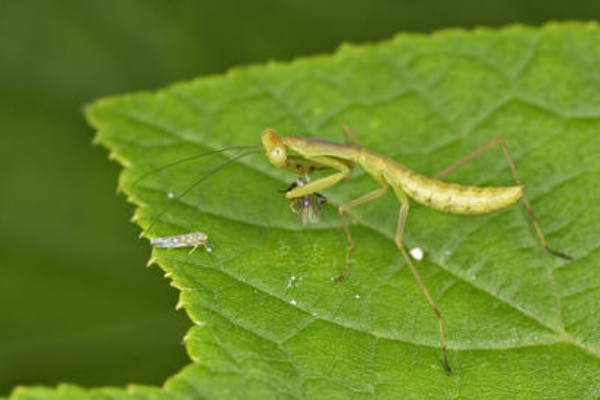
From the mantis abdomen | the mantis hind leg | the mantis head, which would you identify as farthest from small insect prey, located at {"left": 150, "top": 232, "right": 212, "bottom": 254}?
the mantis hind leg

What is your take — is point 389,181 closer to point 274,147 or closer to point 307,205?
point 307,205

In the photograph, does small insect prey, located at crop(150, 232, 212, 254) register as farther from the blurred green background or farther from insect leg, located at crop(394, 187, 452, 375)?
the blurred green background

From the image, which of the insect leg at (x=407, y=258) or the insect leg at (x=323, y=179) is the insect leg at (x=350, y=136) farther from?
the insect leg at (x=407, y=258)

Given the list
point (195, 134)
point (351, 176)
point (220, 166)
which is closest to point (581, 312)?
point (351, 176)

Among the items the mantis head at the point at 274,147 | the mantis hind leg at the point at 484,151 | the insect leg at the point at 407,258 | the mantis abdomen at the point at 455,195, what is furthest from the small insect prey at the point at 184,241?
the mantis hind leg at the point at 484,151

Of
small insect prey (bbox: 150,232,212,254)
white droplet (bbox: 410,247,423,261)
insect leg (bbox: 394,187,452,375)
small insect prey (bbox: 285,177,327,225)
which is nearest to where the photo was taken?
insect leg (bbox: 394,187,452,375)

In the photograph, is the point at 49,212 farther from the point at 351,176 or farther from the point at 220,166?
the point at 351,176

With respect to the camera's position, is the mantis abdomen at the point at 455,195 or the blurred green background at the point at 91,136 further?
the blurred green background at the point at 91,136
